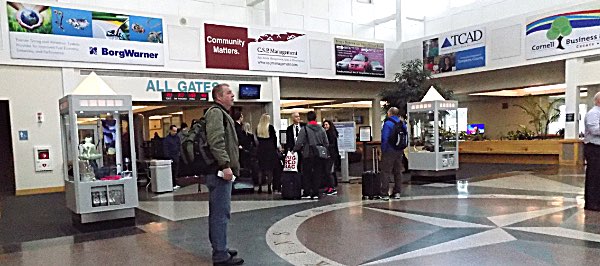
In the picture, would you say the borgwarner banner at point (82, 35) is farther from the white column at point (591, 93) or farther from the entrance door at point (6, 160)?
the white column at point (591, 93)

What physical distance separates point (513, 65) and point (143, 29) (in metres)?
10.7

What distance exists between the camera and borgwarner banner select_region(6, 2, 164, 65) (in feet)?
29.8

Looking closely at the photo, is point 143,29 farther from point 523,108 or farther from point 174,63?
point 523,108

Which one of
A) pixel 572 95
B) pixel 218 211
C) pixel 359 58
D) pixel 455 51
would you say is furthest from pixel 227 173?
pixel 455 51

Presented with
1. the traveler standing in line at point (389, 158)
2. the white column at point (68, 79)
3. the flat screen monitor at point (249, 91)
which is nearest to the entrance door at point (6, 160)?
the white column at point (68, 79)

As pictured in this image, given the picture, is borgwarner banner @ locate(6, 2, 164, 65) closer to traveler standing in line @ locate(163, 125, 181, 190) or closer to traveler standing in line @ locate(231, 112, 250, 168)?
traveler standing in line @ locate(163, 125, 181, 190)

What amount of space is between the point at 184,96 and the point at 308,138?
19.3ft

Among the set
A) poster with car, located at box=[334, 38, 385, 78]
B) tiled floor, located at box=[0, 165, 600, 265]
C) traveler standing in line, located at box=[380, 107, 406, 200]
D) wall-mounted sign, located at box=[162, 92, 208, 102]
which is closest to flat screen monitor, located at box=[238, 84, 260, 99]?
wall-mounted sign, located at box=[162, 92, 208, 102]

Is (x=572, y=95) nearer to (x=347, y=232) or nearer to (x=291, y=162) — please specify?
(x=291, y=162)

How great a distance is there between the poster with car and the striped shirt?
9.35m

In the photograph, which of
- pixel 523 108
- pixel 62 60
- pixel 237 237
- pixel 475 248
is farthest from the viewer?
pixel 523 108

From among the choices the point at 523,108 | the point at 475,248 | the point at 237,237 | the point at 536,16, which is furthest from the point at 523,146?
the point at 237,237

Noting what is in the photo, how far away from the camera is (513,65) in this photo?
12.4 meters

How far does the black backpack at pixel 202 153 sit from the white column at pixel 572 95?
1137cm
